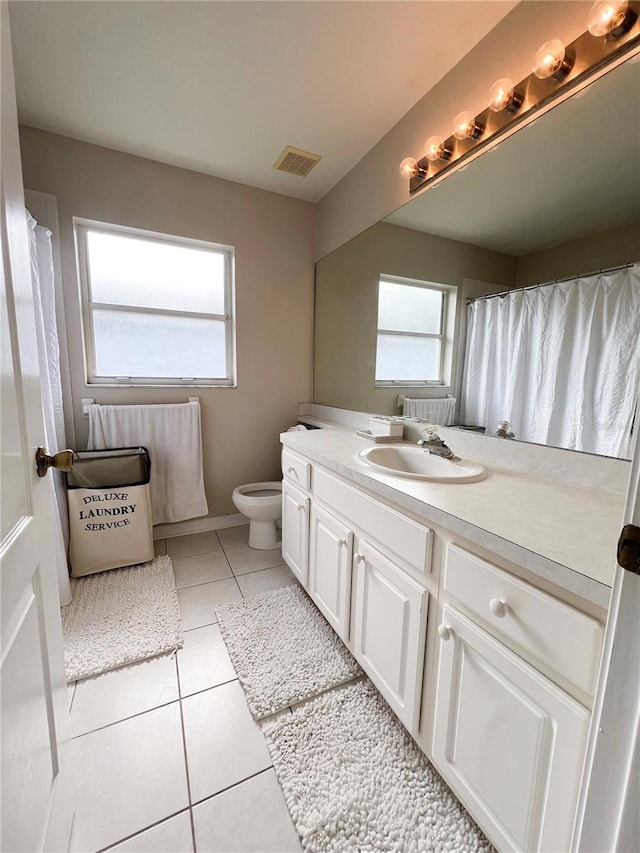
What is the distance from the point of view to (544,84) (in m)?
1.06

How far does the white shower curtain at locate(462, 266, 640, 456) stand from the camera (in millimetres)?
941

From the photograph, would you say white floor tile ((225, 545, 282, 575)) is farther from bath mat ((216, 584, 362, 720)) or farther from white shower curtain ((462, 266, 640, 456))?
white shower curtain ((462, 266, 640, 456))

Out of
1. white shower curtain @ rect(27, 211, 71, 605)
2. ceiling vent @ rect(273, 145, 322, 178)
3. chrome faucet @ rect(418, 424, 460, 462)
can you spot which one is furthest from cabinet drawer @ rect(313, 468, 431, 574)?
ceiling vent @ rect(273, 145, 322, 178)

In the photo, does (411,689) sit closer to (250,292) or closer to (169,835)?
(169,835)

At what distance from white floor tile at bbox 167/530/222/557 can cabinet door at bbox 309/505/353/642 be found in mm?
992

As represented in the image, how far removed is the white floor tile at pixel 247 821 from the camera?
2.80 ft

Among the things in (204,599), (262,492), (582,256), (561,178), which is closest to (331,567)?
(204,599)

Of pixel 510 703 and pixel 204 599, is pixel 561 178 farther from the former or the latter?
pixel 204 599

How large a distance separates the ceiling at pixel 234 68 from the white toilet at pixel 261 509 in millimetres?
2062

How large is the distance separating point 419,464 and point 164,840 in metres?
1.34

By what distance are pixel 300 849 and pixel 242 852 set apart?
14 centimetres

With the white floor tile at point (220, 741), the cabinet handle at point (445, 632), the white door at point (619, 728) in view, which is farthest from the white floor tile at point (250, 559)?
the white door at point (619, 728)

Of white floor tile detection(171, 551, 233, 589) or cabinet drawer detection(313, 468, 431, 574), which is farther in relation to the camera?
white floor tile detection(171, 551, 233, 589)

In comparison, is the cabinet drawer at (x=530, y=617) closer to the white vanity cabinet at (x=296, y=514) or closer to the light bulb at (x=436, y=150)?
the white vanity cabinet at (x=296, y=514)
